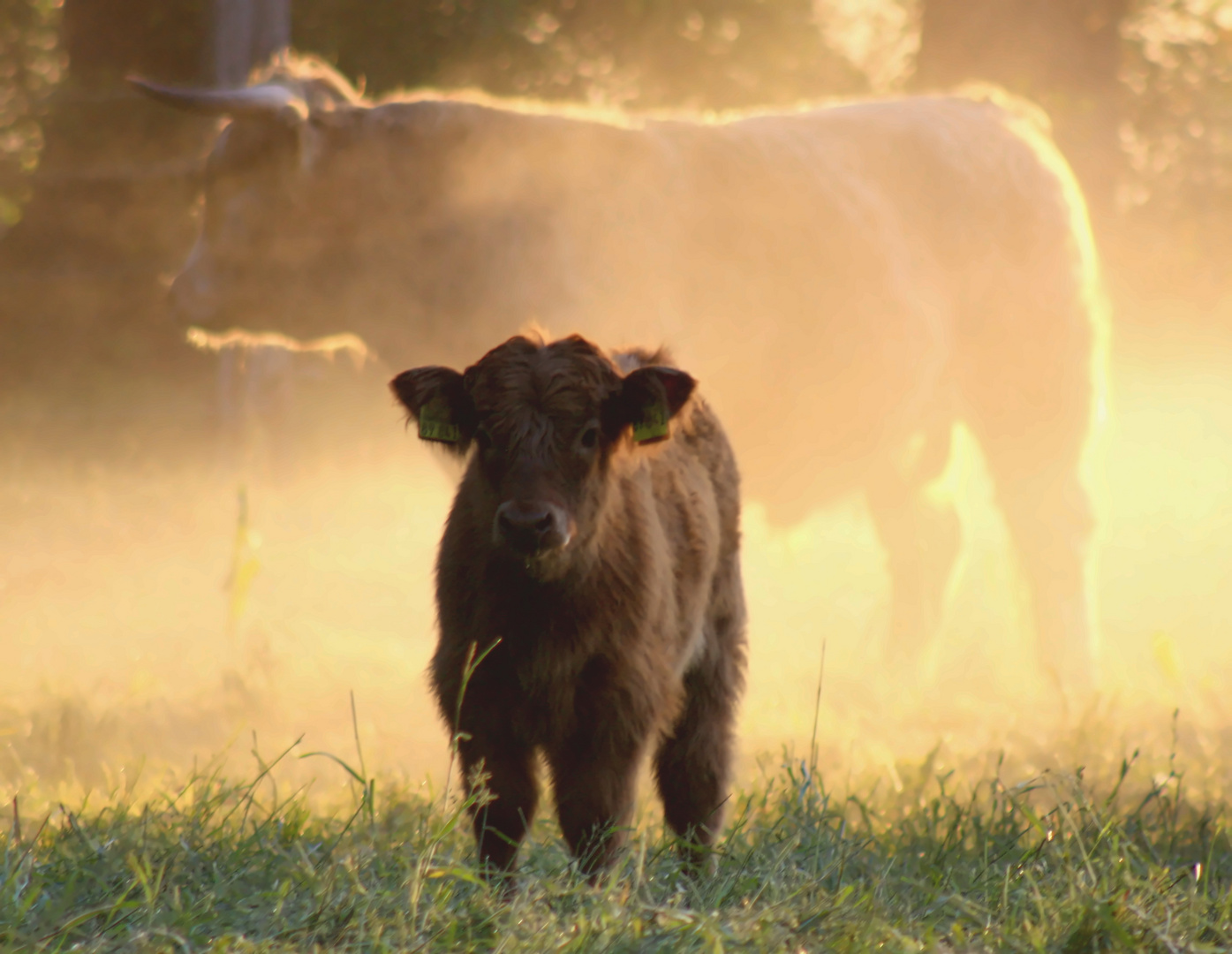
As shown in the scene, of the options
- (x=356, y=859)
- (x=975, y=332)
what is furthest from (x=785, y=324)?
(x=356, y=859)

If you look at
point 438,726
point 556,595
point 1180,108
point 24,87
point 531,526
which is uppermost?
point 1180,108

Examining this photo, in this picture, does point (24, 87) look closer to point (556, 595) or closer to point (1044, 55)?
point (1044, 55)

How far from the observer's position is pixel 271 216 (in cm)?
537

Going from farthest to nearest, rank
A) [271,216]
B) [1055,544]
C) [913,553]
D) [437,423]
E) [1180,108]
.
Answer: [1180,108]
[913,553]
[1055,544]
[271,216]
[437,423]

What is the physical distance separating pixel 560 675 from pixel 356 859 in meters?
0.55

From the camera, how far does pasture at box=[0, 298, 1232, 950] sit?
7.82 ft

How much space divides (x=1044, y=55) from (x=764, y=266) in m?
4.57

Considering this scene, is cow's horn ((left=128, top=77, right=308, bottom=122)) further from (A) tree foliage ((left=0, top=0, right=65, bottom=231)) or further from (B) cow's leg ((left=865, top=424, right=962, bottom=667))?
(A) tree foliage ((left=0, top=0, right=65, bottom=231))

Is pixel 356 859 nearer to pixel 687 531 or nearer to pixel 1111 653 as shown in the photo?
pixel 687 531

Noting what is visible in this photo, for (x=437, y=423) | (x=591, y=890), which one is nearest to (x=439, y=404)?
(x=437, y=423)

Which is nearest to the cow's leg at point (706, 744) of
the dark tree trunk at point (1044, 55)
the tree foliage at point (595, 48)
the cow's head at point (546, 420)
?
the cow's head at point (546, 420)

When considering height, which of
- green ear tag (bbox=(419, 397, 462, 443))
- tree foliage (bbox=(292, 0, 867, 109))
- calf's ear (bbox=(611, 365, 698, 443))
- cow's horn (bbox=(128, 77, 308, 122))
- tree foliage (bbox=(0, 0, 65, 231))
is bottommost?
green ear tag (bbox=(419, 397, 462, 443))

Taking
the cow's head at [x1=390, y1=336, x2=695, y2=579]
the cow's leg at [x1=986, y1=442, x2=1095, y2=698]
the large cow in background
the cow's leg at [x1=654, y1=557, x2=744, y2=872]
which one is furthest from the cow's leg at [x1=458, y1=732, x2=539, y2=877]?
the cow's leg at [x1=986, y1=442, x2=1095, y2=698]

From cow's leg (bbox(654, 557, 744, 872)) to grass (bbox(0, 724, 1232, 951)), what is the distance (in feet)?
0.39
